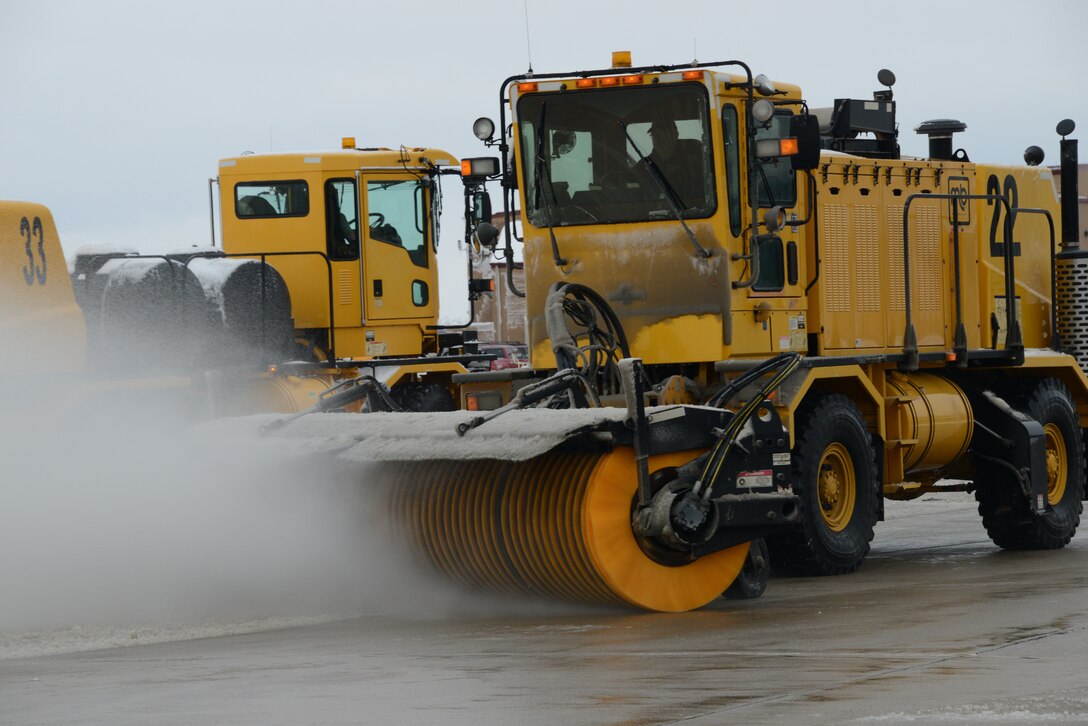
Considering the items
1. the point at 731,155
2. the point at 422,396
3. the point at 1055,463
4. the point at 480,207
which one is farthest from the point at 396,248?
the point at 1055,463

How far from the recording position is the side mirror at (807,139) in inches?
478

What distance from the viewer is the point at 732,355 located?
12.9 meters

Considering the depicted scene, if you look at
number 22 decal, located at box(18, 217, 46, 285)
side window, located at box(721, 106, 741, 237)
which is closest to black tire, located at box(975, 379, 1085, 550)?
side window, located at box(721, 106, 741, 237)

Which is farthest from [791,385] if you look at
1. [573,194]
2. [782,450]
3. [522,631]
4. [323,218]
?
[323,218]

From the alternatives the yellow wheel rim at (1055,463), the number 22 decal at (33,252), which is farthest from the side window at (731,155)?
the number 22 decal at (33,252)

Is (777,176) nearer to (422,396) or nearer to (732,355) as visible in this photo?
(732,355)

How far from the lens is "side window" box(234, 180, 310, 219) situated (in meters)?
18.7

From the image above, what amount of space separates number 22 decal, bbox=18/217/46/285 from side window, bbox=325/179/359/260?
5.44 m

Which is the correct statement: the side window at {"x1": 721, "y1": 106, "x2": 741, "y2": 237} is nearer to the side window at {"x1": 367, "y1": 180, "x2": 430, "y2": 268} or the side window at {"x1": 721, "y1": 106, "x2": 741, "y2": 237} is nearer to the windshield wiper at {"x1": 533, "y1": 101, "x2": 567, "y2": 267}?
the windshield wiper at {"x1": 533, "y1": 101, "x2": 567, "y2": 267}

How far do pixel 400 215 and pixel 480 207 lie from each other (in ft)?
17.3

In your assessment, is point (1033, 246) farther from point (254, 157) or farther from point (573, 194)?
point (254, 157)

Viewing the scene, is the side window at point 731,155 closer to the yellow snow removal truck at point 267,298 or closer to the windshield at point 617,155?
the windshield at point 617,155

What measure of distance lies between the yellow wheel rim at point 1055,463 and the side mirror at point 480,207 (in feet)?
17.0

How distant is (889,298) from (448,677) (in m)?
7.04
